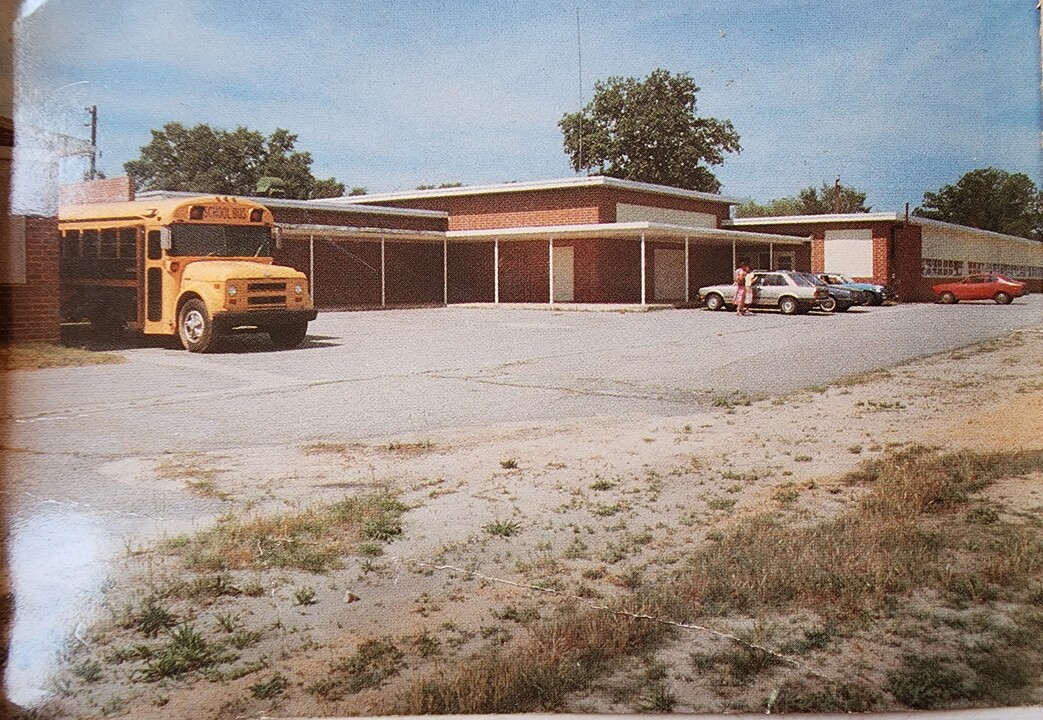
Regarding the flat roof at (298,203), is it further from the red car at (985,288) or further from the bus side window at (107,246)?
the red car at (985,288)

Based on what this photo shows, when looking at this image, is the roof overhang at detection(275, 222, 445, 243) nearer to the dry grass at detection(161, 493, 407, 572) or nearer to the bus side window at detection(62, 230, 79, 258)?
the bus side window at detection(62, 230, 79, 258)

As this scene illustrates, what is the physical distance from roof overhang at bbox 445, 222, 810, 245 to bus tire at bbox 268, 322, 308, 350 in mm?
513

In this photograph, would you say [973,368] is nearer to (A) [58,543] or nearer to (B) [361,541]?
(B) [361,541]

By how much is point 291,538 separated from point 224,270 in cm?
74

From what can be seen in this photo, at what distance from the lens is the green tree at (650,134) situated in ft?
7.86

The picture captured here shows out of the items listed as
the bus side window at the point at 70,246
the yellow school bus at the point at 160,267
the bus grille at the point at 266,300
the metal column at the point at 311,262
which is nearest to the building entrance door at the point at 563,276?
the metal column at the point at 311,262

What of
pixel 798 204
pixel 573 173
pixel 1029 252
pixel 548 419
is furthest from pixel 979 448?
pixel 573 173

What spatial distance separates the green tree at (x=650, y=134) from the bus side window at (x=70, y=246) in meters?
1.38

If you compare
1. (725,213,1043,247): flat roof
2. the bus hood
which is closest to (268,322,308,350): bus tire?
the bus hood

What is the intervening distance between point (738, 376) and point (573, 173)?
92cm

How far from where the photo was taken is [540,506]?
2314mm

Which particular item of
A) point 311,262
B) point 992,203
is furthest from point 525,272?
point 992,203

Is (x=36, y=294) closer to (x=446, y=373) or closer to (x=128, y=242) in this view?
(x=128, y=242)

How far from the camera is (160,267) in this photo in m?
2.16
